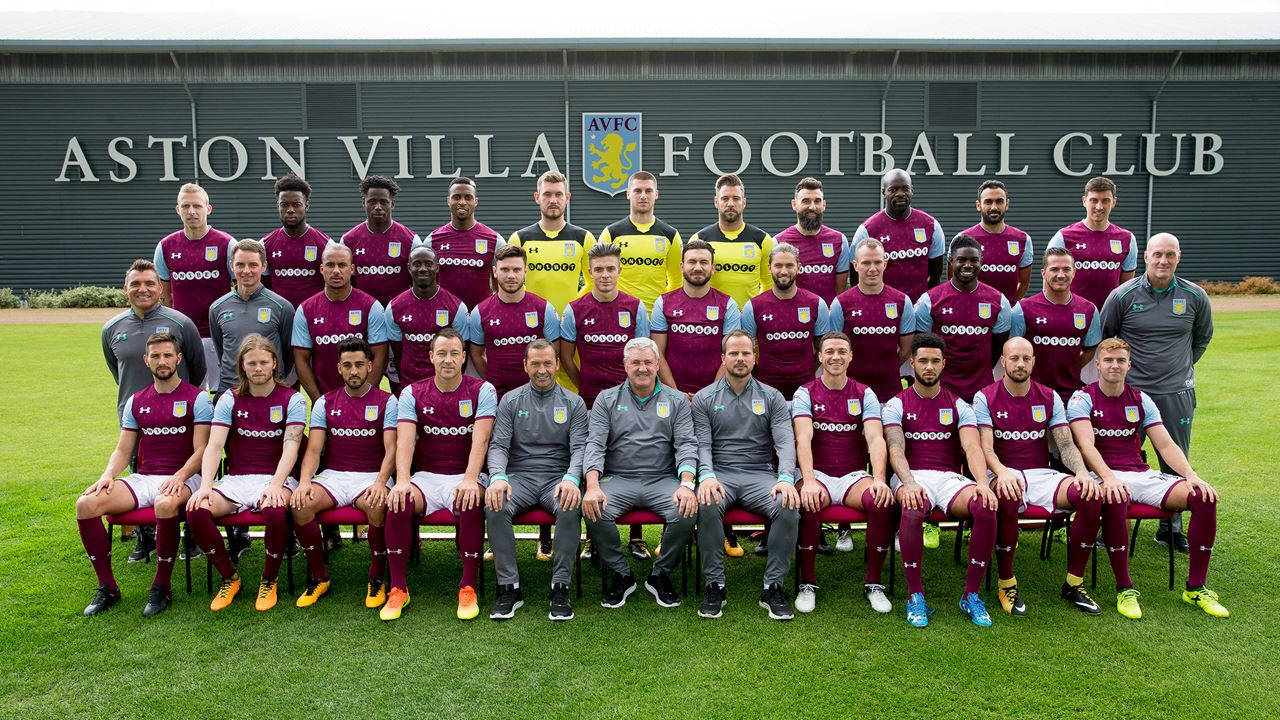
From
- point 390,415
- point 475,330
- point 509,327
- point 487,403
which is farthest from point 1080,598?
point 390,415

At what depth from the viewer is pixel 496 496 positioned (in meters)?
4.90

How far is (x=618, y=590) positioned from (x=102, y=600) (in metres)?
2.98

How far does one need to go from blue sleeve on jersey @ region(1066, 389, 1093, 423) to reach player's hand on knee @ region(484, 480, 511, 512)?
136 inches

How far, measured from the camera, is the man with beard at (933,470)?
15.7 feet

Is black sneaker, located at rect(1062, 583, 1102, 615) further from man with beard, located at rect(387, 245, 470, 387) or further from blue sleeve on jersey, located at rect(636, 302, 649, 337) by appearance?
man with beard, located at rect(387, 245, 470, 387)

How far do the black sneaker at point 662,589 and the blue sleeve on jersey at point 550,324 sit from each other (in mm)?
1781

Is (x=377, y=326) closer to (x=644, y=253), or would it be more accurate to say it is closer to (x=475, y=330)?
(x=475, y=330)

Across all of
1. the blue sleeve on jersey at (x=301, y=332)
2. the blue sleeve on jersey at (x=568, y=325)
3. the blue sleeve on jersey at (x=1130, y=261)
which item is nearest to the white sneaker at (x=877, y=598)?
the blue sleeve on jersey at (x=568, y=325)

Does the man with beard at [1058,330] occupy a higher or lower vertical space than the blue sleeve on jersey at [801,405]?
higher

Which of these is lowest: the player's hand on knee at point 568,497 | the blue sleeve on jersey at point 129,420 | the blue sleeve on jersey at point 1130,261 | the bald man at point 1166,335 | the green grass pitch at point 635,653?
the green grass pitch at point 635,653

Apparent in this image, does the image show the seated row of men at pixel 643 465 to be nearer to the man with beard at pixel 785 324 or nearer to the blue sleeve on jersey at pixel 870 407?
the blue sleeve on jersey at pixel 870 407

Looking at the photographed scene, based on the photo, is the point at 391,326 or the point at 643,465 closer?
the point at 643,465

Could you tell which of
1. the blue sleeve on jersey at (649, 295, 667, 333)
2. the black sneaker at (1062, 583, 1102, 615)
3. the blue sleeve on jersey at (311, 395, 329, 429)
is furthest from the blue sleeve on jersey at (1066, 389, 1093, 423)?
the blue sleeve on jersey at (311, 395, 329, 429)

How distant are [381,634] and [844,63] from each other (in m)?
18.3
